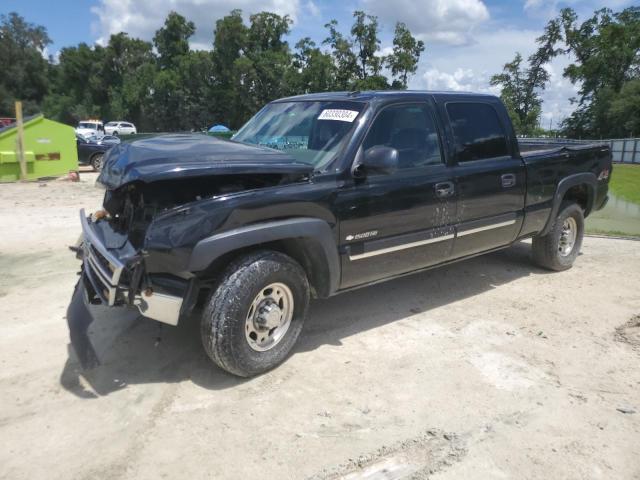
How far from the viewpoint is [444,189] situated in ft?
14.4

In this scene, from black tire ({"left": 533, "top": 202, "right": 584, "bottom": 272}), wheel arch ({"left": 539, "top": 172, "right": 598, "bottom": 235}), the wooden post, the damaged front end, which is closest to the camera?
the damaged front end

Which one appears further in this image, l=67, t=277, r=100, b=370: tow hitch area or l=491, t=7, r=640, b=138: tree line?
l=491, t=7, r=640, b=138: tree line

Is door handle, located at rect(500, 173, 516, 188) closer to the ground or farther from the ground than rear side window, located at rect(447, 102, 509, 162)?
closer to the ground

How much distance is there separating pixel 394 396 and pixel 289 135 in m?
2.26

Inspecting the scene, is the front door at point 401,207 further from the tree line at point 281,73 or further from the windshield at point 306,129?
the tree line at point 281,73

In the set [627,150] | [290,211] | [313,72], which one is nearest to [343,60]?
[313,72]

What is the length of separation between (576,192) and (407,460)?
4.57m

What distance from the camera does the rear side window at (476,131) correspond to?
4617mm

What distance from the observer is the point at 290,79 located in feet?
149

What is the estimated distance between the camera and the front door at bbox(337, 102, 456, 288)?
3.86m

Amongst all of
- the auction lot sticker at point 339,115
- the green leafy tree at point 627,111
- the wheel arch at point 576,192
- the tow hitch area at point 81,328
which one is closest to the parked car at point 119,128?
the green leafy tree at point 627,111

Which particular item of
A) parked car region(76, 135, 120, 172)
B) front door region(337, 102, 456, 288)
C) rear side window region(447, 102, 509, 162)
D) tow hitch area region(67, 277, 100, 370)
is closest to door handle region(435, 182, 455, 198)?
front door region(337, 102, 456, 288)

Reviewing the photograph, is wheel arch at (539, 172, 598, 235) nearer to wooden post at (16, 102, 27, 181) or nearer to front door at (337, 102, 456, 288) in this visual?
front door at (337, 102, 456, 288)

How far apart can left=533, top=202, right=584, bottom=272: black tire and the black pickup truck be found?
0.91m
